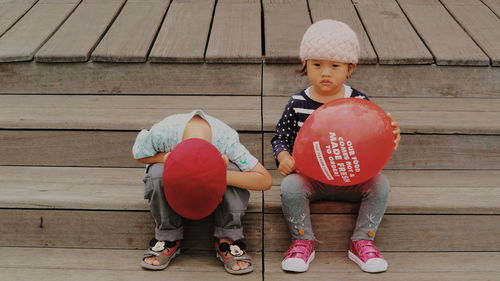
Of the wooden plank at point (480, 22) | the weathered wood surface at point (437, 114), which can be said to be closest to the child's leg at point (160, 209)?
the weathered wood surface at point (437, 114)

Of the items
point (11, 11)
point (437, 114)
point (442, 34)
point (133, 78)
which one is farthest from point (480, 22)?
point (11, 11)

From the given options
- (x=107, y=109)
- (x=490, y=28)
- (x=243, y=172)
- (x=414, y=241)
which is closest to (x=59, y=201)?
(x=107, y=109)

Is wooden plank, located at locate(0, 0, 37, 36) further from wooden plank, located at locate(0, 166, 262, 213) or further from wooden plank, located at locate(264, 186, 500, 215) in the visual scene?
wooden plank, located at locate(264, 186, 500, 215)

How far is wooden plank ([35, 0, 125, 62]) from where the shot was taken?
8.13ft

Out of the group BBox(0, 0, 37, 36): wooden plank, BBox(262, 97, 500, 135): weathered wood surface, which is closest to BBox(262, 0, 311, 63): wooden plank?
BBox(262, 97, 500, 135): weathered wood surface

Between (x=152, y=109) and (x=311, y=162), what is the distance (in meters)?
0.85

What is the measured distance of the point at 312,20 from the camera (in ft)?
9.20

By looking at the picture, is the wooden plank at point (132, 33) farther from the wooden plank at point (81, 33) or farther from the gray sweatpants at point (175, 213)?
the gray sweatpants at point (175, 213)

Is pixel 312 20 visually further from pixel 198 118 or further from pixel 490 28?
pixel 198 118

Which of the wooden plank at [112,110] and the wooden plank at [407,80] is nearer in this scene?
the wooden plank at [112,110]

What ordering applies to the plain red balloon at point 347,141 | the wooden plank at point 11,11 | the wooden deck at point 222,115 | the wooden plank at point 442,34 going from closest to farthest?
1. the plain red balloon at point 347,141
2. the wooden deck at point 222,115
3. the wooden plank at point 442,34
4. the wooden plank at point 11,11

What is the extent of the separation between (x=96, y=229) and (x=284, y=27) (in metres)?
1.25

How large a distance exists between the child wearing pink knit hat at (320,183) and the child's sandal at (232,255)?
0.12 m

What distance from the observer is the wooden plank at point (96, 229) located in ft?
6.62
